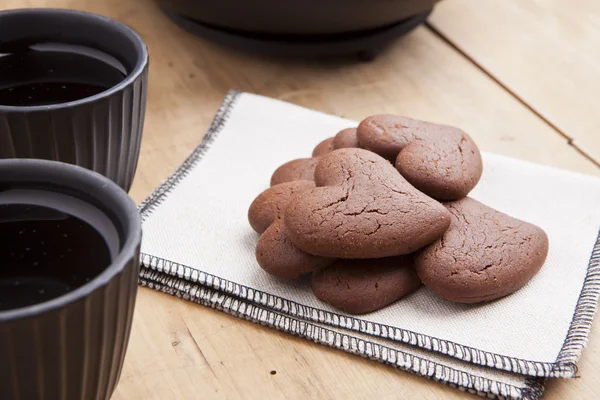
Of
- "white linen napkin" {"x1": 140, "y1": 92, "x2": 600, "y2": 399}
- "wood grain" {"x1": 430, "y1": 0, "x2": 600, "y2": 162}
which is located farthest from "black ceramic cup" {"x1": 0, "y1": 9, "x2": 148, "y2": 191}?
"wood grain" {"x1": 430, "y1": 0, "x2": 600, "y2": 162}

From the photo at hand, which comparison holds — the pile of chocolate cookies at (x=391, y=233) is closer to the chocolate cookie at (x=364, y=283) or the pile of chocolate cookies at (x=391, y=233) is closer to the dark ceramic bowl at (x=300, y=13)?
the chocolate cookie at (x=364, y=283)

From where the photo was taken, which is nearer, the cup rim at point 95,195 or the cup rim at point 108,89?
the cup rim at point 95,195

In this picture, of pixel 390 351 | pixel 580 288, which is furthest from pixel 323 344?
pixel 580 288

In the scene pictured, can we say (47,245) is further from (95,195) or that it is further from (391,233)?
(391,233)

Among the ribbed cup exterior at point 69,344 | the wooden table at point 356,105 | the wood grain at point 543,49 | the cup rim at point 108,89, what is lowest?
the wooden table at point 356,105

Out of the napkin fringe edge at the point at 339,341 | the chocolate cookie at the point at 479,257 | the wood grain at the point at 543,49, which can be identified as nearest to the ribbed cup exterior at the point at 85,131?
the napkin fringe edge at the point at 339,341

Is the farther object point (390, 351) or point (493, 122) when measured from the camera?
point (493, 122)

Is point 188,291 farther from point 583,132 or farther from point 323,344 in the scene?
point 583,132

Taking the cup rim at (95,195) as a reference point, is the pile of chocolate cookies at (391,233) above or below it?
below

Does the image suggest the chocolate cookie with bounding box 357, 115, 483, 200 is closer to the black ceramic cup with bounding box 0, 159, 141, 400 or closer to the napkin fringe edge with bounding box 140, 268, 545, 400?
the napkin fringe edge with bounding box 140, 268, 545, 400
